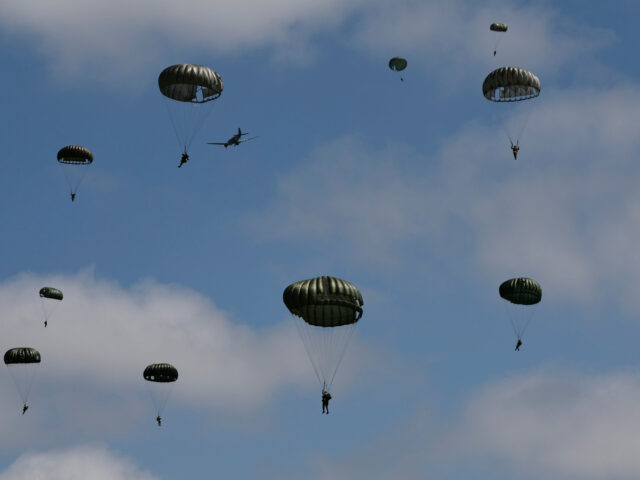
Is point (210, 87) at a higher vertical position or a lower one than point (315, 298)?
higher

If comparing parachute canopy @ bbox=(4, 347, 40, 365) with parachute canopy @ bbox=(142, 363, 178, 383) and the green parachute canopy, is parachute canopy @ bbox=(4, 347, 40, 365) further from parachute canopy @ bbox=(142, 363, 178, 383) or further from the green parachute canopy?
the green parachute canopy

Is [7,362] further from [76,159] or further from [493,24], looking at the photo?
[493,24]

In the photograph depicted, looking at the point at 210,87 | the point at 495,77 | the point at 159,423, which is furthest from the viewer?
the point at 159,423

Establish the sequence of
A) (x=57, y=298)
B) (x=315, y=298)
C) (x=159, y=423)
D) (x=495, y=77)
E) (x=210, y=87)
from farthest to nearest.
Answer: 1. (x=57, y=298)
2. (x=159, y=423)
3. (x=495, y=77)
4. (x=210, y=87)
5. (x=315, y=298)

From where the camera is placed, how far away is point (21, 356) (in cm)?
9838

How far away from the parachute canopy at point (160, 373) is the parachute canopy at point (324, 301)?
99.0 feet

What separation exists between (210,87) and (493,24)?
104ft

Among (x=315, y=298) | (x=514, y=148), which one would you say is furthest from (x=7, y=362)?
(x=514, y=148)

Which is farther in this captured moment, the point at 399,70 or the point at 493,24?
the point at 399,70

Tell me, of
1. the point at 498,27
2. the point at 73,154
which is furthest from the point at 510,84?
the point at 73,154

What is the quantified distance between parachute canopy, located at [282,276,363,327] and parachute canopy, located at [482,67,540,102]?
2439 cm

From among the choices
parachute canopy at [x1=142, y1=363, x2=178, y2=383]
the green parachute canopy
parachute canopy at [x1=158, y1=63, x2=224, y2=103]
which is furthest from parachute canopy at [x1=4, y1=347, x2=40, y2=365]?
the green parachute canopy

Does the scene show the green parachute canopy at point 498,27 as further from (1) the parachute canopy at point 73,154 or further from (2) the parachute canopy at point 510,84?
(1) the parachute canopy at point 73,154

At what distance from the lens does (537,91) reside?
8800 cm
